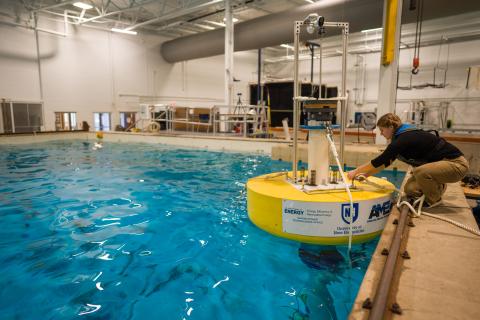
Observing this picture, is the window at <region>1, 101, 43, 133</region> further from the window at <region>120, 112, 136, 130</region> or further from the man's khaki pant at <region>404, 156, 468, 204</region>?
the man's khaki pant at <region>404, 156, 468, 204</region>

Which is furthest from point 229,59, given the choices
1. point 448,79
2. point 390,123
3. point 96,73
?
point 448,79

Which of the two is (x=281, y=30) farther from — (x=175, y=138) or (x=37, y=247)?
(x=37, y=247)

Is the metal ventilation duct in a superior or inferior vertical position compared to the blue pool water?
superior

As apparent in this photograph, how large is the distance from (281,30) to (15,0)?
1200 cm

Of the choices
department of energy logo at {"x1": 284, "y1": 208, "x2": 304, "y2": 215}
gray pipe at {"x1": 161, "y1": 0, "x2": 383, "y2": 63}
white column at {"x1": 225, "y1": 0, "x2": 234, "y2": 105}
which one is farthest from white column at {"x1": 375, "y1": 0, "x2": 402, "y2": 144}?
white column at {"x1": 225, "y1": 0, "x2": 234, "y2": 105}

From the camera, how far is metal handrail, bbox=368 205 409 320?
4.88 ft

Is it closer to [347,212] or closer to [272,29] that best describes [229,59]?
[272,29]

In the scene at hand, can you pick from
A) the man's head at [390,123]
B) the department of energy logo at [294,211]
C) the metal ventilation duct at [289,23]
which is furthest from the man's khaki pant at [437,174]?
the metal ventilation duct at [289,23]

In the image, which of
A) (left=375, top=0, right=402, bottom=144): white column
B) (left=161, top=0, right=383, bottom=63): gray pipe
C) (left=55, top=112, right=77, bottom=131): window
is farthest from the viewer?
(left=55, top=112, right=77, bottom=131): window

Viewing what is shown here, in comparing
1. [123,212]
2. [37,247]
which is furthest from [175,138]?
[37,247]

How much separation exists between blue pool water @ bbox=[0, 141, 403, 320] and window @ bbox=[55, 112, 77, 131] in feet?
38.5

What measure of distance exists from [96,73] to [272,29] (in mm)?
10166

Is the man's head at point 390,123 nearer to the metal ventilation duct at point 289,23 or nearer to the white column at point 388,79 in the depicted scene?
the white column at point 388,79

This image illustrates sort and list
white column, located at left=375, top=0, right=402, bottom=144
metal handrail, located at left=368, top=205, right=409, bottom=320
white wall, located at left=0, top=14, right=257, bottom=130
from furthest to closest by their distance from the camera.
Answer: white wall, located at left=0, top=14, right=257, bottom=130 < white column, located at left=375, top=0, right=402, bottom=144 < metal handrail, located at left=368, top=205, right=409, bottom=320
